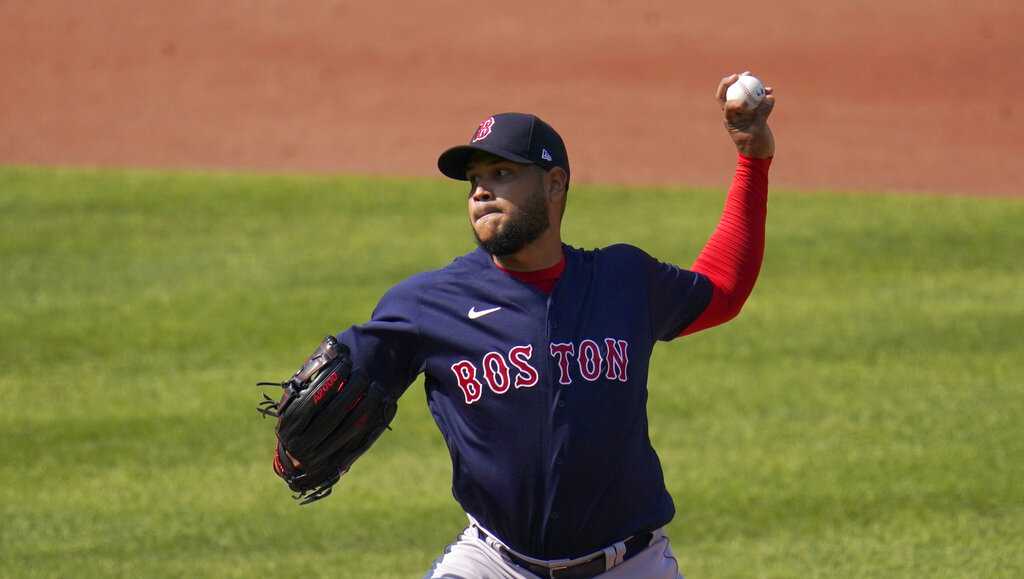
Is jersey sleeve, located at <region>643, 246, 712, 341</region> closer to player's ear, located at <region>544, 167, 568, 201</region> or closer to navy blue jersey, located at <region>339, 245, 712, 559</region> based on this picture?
navy blue jersey, located at <region>339, 245, 712, 559</region>

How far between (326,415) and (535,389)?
0.55m

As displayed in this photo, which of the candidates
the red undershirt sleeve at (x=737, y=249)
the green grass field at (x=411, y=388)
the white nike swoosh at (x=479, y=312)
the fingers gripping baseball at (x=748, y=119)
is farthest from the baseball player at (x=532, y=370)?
the green grass field at (x=411, y=388)

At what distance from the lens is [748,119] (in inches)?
167

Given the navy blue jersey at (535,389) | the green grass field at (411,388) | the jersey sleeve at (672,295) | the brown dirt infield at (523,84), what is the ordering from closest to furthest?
the navy blue jersey at (535,389) < the jersey sleeve at (672,295) < the green grass field at (411,388) < the brown dirt infield at (523,84)

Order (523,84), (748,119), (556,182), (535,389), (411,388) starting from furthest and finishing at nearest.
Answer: (523,84) < (411,388) < (748,119) < (556,182) < (535,389)

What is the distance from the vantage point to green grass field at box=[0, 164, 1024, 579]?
23.2 feet

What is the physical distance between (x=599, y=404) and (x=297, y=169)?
35.7ft

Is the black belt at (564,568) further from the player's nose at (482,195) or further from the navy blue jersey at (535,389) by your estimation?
the player's nose at (482,195)

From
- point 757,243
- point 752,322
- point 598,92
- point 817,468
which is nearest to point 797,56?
point 598,92

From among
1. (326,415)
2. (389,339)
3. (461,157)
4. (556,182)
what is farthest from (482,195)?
(326,415)

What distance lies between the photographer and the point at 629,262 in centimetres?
412

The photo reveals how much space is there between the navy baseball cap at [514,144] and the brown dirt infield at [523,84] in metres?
9.95

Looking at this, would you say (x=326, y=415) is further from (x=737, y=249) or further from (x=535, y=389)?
(x=737, y=249)

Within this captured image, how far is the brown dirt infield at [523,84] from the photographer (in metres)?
14.8
